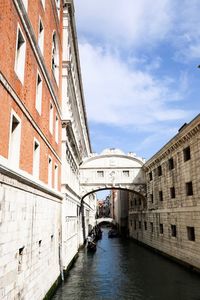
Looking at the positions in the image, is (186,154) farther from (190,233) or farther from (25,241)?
(25,241)

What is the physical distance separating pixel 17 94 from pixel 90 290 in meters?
9.54

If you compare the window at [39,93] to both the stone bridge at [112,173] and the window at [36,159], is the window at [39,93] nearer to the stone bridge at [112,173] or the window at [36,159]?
the window at [36,159]

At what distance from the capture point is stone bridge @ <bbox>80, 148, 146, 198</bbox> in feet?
91.6

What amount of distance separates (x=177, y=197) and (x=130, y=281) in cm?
680

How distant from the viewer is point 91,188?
1101 inches

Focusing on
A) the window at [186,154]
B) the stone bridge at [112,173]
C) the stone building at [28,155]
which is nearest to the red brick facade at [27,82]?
the stone building at [28,155]

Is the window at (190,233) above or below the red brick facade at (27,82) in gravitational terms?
below

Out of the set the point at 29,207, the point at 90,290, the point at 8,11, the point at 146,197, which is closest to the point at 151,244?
the point at 146,197

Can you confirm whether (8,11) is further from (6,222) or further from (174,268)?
(174,268)

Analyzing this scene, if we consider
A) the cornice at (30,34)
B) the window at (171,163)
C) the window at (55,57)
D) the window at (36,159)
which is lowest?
the window at (36,159)

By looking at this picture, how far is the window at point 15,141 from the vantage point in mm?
7262

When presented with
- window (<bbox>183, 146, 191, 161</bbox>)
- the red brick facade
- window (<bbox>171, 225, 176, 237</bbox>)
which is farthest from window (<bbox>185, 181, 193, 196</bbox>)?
the red brick facade

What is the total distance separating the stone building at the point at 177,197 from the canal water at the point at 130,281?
4.63ft

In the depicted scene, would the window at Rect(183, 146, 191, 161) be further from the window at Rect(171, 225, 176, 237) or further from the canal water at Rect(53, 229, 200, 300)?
the canal water at Rect(53, 229, 200, 300)
